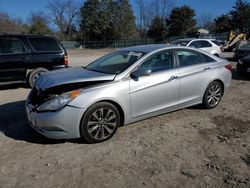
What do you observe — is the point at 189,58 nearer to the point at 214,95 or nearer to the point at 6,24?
the point at 214,95

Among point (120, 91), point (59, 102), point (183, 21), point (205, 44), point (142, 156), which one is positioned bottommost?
point (142, 156)

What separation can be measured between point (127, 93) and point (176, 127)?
1213 millimetres

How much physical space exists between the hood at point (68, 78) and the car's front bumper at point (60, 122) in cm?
53

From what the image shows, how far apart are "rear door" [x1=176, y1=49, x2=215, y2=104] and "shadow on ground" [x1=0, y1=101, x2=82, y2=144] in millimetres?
2384

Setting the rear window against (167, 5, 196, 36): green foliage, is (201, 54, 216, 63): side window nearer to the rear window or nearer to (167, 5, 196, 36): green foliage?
the rear window

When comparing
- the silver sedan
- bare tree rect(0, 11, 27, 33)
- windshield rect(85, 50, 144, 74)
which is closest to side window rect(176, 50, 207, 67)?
the silver sedan

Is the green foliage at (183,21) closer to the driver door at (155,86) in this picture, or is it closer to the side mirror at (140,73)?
the driver door at (155,86)

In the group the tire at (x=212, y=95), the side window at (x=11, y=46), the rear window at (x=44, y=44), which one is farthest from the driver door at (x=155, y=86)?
the side window at (x=11, y=46)

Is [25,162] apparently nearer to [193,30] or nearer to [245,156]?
[245,156]

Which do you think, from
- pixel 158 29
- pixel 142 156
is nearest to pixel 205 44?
pixel 142 156

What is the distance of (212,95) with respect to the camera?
646 cm

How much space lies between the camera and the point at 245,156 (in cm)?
421

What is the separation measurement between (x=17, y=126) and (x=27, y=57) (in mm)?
3974

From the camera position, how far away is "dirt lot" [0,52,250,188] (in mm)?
3635
